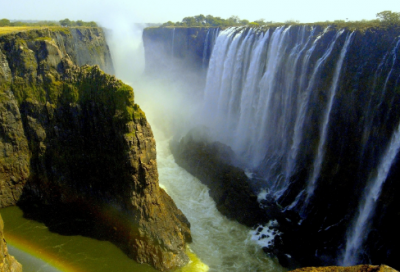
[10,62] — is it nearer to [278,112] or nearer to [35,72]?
[35,72]

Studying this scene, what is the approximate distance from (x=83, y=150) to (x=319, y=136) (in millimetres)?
15041

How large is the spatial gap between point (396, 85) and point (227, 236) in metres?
12.1

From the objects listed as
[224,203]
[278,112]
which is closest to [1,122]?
[224,203]

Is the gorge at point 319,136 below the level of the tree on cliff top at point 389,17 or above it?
below

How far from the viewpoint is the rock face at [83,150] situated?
14562mm

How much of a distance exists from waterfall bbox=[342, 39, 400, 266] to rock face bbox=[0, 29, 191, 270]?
8.55 metres

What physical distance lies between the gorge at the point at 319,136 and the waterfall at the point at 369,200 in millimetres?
50

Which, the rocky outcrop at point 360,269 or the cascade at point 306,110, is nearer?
the rocky outcrop at point 360,269

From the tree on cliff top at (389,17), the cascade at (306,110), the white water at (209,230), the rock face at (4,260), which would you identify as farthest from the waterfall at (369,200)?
the rock face at (4,260)

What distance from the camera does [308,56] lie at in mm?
19547

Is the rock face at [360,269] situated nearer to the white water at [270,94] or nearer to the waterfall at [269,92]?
the white water at [270,94]

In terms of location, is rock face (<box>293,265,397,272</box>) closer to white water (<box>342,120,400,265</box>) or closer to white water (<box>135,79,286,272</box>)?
white water (<box>135,79,286,272</box>)

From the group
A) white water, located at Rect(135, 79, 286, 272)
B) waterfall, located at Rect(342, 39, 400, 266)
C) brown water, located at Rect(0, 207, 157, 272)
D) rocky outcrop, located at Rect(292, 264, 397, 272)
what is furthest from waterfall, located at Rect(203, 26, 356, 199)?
rocky outcrop, located at Rect(292, 264, 397, 272)

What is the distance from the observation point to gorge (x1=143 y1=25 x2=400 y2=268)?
14547 mm
